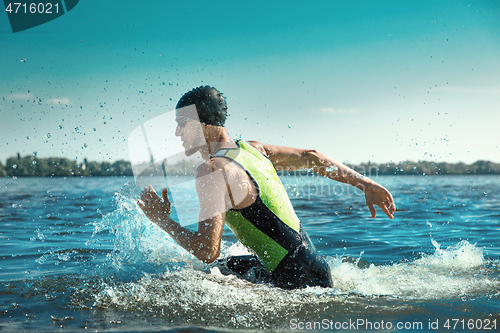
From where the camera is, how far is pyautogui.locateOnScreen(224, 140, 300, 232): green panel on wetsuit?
345 cm

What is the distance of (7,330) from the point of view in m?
3.10

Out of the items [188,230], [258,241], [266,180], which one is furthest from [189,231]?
[266,180]

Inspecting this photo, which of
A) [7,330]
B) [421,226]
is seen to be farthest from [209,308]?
[421,226]

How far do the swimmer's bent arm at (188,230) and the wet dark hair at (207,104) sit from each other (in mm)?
807

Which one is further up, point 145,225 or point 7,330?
point 145,225

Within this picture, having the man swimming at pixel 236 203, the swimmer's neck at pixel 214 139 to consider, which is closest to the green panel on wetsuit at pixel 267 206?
the man swimming at pixel 236 203

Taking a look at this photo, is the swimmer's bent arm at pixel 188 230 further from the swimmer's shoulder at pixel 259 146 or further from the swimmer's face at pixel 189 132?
the swimmer's shoulder at pixel 259 146

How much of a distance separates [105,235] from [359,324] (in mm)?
6761

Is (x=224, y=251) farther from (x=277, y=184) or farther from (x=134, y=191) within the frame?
(x=277, y=184)

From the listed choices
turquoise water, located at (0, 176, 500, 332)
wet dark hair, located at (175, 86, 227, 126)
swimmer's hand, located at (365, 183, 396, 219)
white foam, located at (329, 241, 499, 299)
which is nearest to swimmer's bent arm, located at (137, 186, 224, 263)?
turquoise water, located at (0, 176, 500, 332)

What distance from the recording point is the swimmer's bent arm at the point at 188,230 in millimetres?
3256

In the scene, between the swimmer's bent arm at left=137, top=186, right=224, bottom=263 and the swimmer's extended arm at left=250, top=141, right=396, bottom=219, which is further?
the swimmer's extended arm at left=250, top=141, right=396, bottom=219

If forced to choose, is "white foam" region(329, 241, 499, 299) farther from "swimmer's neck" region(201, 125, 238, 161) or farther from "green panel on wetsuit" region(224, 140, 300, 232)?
"swimmer's neck" region(201, 125, 238, 161)

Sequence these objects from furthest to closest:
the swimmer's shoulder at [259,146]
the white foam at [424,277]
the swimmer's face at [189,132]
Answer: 1. the white foam at [424,277]
2. the swimmer's shoulder at [259,146]
3. the swimmer's face at [189,132]
